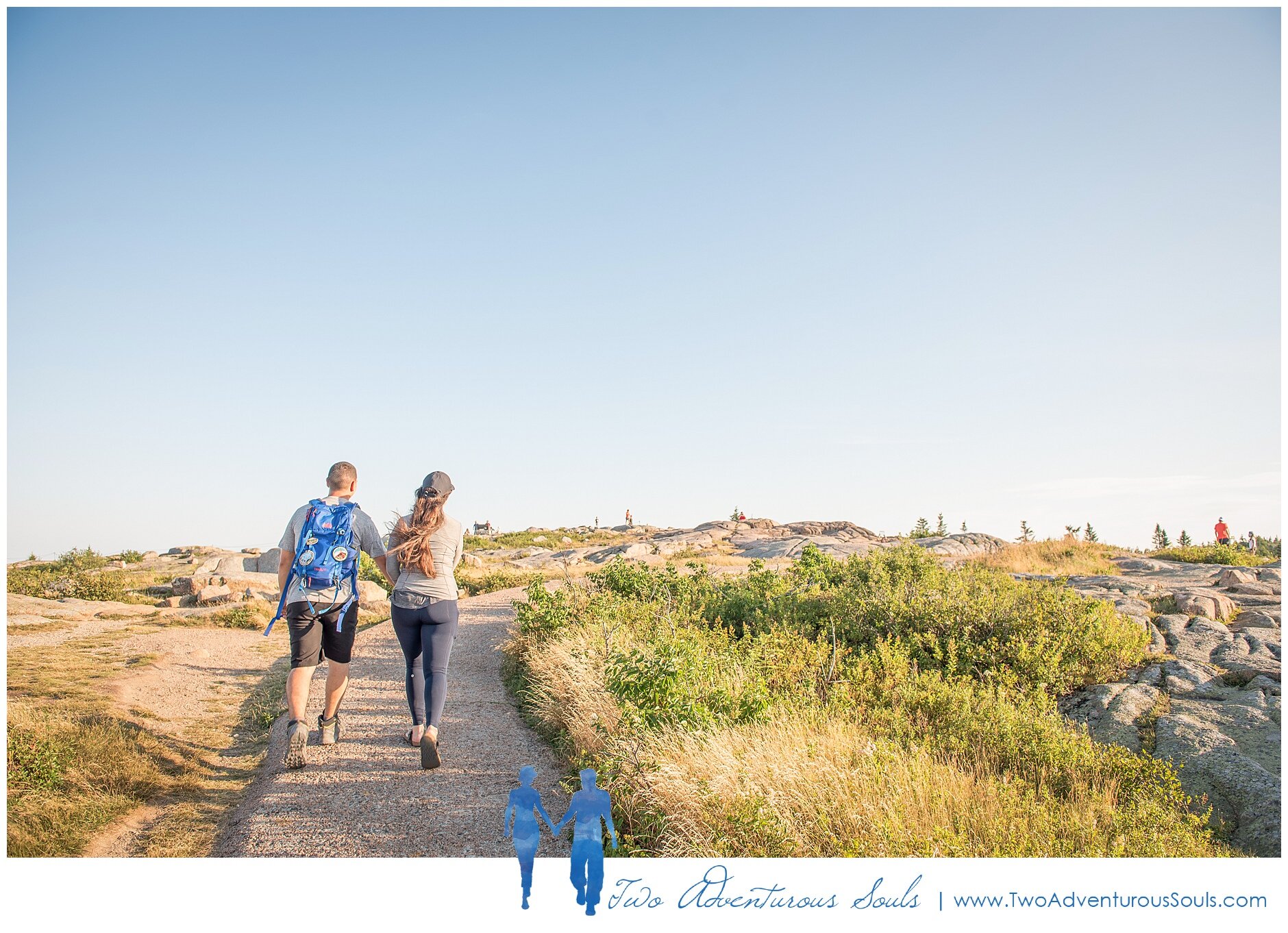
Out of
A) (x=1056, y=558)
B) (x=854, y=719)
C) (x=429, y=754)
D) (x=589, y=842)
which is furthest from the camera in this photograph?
(x=1056, y=558)

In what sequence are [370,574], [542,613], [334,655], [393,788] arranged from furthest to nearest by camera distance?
[370,574] < [542,613] < [334,655] < [393,788]

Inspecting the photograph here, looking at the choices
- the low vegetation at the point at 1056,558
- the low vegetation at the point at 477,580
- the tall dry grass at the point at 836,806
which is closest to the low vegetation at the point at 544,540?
the low vegetation at the point at 477,580

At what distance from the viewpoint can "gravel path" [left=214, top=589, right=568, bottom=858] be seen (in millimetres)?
4383

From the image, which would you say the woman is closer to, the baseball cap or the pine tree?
the baseball cap

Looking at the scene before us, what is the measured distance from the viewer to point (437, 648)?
17.9ft

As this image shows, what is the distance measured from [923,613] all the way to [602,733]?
5911 mm

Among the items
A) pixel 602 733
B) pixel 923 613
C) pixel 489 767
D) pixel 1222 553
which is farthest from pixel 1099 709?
pixel 1222 553

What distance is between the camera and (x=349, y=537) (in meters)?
5.54

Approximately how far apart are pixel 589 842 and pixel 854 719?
12.7 ft
